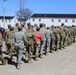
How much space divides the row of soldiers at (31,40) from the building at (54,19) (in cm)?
8342

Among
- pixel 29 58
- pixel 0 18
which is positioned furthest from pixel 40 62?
pixel 0 18

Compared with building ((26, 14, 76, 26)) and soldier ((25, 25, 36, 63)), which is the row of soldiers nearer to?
soldier ((25, 25, 36, 63))

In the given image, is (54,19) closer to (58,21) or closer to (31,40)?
(58,21)

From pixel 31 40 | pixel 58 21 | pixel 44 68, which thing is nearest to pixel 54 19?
pixel 58 21

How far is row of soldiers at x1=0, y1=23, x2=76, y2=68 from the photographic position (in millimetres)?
14047

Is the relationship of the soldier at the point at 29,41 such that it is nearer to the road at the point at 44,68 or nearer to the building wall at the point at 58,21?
the road at the point at 44,68

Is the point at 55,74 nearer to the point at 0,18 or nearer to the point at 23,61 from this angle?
the point at 23,61

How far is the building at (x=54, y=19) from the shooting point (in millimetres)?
106312

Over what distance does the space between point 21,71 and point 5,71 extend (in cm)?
68

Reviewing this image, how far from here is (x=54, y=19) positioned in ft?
354

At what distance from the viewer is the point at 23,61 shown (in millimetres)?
15828

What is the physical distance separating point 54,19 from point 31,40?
92701mm

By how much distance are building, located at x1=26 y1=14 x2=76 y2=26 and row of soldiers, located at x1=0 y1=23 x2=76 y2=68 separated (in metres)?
83.4

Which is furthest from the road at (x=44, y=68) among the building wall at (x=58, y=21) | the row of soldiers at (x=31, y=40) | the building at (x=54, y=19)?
the building at (x=54, y=19)
